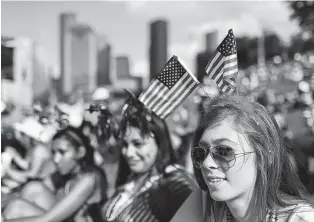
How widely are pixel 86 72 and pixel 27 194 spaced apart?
→ 120 m

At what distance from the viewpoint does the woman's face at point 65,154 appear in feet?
10.9

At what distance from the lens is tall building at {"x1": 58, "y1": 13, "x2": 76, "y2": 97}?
401ft

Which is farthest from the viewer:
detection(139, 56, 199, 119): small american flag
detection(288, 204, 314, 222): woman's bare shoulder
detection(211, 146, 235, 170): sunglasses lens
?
detection(139, 56, 199, 119): small american flag

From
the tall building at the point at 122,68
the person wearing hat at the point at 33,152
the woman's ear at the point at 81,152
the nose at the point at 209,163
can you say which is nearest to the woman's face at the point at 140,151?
the woman's ear at the point at 81,152

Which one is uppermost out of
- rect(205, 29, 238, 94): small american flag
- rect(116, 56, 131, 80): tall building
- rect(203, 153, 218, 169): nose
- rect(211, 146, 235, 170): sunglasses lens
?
rect(205, 29, 238, 94): small american flag

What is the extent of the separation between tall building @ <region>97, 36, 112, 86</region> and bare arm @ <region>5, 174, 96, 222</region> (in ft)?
358

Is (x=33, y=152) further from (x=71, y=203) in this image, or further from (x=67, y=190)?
(x=71, y=203)

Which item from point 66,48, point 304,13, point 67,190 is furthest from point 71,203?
point 66,48

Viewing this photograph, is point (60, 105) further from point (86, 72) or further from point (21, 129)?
point (86, 72)

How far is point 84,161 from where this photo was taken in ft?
10.8

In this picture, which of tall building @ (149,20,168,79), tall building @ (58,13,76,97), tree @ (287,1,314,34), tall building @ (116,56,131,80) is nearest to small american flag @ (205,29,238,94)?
tree @ (287,1,314,34)

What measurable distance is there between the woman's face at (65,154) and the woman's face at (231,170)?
1.71 m

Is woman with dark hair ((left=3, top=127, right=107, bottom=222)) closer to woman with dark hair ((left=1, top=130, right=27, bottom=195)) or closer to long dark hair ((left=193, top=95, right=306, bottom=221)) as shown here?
woman with dark hair ((left=1, top=130, right=27, bottom=195))

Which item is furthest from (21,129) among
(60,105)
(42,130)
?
(60,105)
